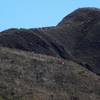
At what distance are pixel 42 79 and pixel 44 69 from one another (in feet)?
7.06

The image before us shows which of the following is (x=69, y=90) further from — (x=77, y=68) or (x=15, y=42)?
(x=15, y=42)

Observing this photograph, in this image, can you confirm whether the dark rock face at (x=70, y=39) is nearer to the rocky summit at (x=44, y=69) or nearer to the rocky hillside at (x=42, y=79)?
the rocky summit at (x=44, y=69)

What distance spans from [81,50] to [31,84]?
85.6 feet

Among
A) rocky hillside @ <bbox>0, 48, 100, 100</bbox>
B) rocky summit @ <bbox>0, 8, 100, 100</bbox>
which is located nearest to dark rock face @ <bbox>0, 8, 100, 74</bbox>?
rocky summit @ <bbox>0, 8, 100, 100</bbox>

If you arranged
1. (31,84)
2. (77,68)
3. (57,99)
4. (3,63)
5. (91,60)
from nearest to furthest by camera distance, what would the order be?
(57,99) < (31,84) < (3,63) < (77,68) < (91,60)

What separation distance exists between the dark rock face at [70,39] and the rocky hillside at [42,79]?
780 centimetres

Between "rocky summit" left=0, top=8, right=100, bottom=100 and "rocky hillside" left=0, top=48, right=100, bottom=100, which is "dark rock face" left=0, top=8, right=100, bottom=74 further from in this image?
"rocky hillside" left=0, top=48, right=100, bottom=100

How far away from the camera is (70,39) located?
2296 inches

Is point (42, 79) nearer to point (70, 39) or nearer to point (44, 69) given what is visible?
point (44, 69)

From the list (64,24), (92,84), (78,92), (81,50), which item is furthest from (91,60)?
(78,92)

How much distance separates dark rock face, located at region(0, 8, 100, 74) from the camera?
154 ft

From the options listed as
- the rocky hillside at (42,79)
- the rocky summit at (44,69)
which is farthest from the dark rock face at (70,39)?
the rocky hillside at (42,79)

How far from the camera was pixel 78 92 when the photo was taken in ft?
102

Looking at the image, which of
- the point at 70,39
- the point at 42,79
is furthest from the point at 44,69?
the point at 70,39
